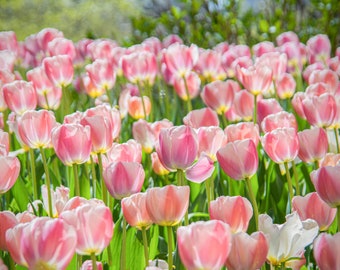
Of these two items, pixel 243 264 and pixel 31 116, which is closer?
pixel 243 264

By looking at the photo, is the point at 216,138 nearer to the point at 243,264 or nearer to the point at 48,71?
the point at 243,264

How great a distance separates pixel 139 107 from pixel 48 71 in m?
0.37

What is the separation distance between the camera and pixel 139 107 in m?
2.35

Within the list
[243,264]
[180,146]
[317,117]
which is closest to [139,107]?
[317,117]

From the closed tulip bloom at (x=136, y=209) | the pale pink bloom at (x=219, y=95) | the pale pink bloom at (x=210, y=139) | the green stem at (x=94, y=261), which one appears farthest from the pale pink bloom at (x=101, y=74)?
the green stem at (x=94, y=261)

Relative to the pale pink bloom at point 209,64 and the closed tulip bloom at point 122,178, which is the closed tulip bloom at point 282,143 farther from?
the pale pink bloom at point 209,64

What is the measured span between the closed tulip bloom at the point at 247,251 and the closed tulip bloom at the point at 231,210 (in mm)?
124

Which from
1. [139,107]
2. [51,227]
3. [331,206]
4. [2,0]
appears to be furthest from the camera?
[2,0]

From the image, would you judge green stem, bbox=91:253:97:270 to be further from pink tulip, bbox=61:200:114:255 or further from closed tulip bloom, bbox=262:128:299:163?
closed tulip bloom, bbox=262:128:299:163

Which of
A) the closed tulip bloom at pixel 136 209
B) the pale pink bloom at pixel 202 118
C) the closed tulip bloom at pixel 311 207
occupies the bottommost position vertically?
the closed tulip bloom at pixel 311 207

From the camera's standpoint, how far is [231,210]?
104 cm

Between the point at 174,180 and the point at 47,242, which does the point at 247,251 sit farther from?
the point at 174,180

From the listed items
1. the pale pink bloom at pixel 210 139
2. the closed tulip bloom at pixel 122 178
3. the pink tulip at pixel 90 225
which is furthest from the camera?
the pale pink bloom at pixel 210 139

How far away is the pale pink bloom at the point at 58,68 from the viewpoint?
210 centimetres
